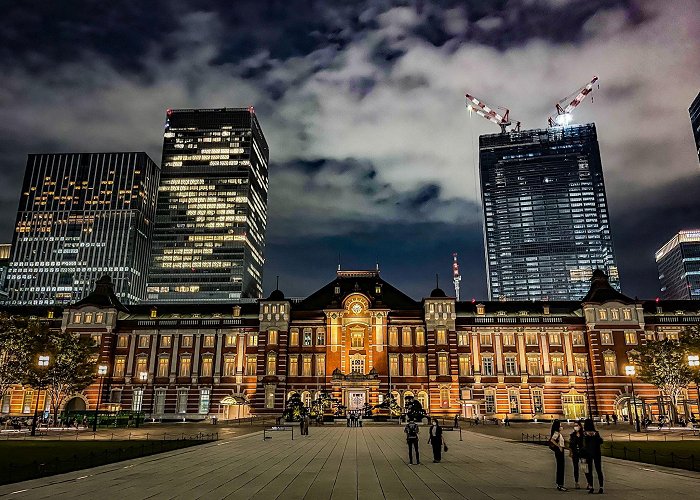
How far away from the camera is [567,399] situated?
7006 cm

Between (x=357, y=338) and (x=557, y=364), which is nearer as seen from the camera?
(x=557, y=364)

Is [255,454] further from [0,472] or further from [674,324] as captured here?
[674,324]

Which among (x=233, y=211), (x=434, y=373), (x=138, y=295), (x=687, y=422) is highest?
(x=233, y=211)

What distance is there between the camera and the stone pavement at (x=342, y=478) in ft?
49.2

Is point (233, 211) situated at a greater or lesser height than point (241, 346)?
greater

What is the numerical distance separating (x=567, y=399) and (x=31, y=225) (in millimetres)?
188609

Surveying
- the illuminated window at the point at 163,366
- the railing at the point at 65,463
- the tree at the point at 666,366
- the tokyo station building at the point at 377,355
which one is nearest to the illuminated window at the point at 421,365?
the tokyo station building at the point at 377,355

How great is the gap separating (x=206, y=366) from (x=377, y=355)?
24331 mm

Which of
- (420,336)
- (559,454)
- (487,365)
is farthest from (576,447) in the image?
(487,365)

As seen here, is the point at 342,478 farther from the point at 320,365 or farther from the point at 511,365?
the point at 511,365

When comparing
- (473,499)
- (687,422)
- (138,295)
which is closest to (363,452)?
(473,499)

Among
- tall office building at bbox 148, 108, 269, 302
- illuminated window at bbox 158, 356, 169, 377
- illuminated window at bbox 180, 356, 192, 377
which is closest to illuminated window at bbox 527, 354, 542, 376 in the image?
illuminated window at bbox 180, 356, 192, 377

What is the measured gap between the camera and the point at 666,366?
59.5 m

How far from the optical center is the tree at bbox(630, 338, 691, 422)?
58.3 metres
